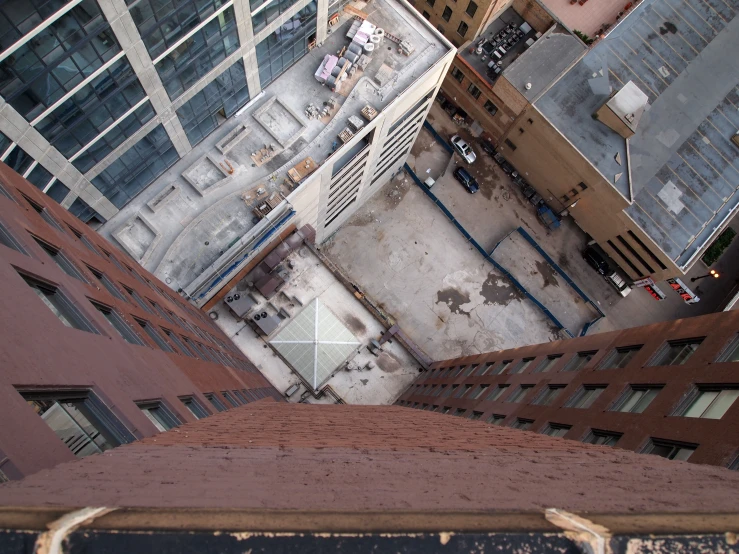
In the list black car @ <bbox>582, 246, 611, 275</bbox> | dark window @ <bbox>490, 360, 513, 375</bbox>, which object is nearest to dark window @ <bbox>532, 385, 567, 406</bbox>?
dark window @ <bbox>490, 360, 513, 375</bbox>

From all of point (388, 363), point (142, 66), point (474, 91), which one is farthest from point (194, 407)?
point (474, 91)

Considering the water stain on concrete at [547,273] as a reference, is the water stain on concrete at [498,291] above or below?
above

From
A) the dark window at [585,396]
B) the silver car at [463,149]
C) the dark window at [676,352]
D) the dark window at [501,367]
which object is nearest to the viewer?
the dark window at [676,352]

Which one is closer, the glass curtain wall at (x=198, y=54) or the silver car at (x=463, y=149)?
the glass curtain wall at (x=198, y=54)

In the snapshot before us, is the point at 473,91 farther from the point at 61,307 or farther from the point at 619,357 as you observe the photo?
the point at 61,307

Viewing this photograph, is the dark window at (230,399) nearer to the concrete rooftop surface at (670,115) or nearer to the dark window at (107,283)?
the dark window at (107,283)

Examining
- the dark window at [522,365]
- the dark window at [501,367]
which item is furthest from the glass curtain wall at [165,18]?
the dark window at [501,367]

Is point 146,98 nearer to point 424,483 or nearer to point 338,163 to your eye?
point 338,163

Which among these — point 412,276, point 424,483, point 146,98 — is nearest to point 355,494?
point 424,483
